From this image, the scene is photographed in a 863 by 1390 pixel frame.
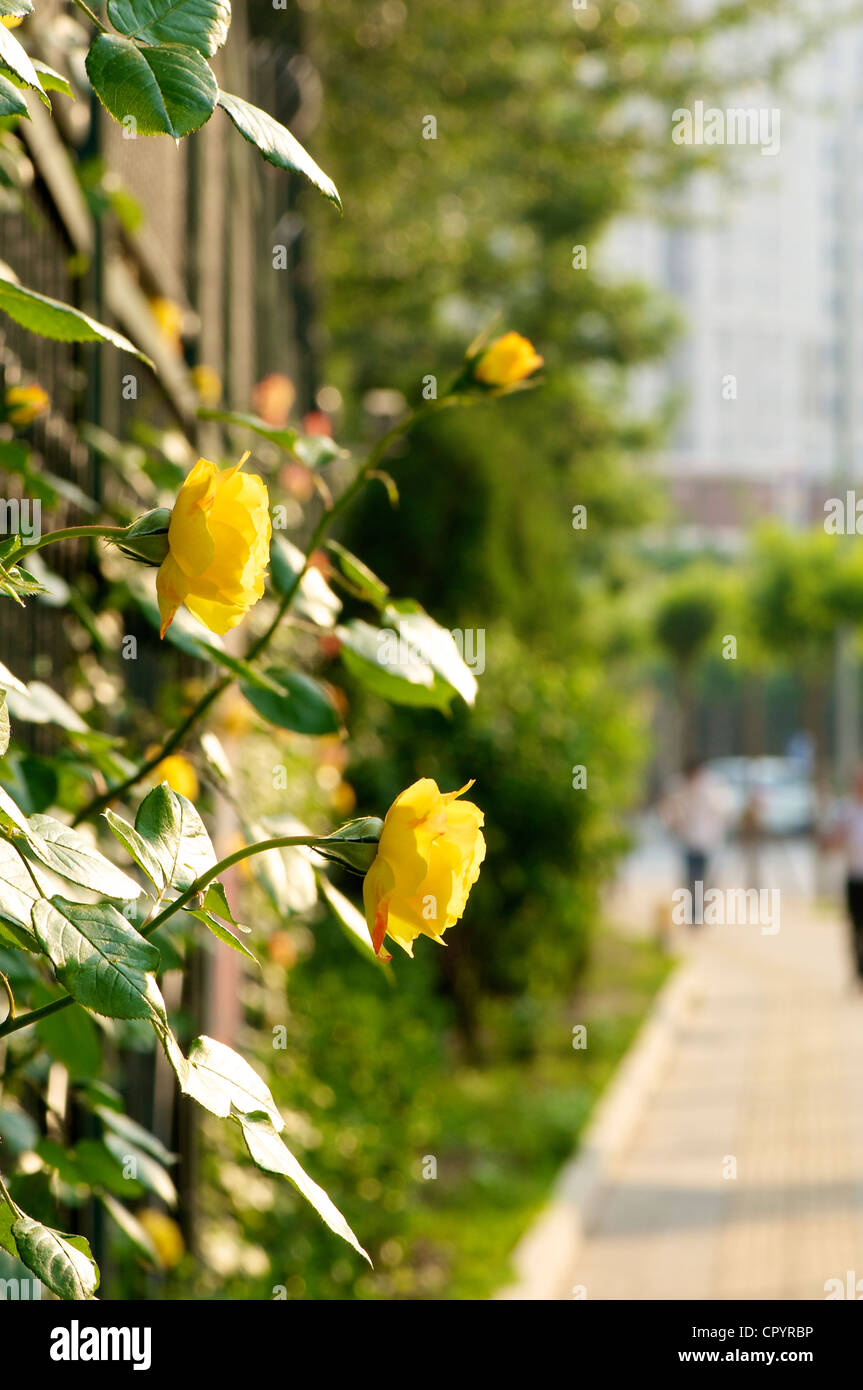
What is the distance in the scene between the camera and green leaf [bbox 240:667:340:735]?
1287 mm

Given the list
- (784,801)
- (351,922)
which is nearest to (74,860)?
(351,922)

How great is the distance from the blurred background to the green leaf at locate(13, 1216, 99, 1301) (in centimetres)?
46

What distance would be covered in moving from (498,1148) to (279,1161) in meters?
5.41

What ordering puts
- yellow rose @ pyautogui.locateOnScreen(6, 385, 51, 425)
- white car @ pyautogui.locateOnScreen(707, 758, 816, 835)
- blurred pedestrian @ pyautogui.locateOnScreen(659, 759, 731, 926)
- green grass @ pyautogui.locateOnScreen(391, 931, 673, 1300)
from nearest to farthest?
yellow rose @ pyautogui.locateOnScreen(6, 385, 51, 425), green grass @ pyautogui.locateOnScreen(391, 931, 673, 1300), blurred pedestrian @ pyautogui.locateOnScreen(659, 759, 731, 926), white car @ pyautogui.locateOnScreen(707, 758, 816, 835)

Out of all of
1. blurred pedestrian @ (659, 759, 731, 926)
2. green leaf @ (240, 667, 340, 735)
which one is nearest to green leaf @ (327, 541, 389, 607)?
green leaf @ (240, 667, 340, 735)

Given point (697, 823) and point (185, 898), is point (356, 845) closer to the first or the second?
point (185, 898)

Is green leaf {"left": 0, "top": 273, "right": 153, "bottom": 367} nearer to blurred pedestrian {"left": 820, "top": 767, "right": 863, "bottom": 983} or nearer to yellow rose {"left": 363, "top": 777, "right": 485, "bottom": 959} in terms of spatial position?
yellow rose {"left": 363, "top": 777, "right": 485, "bottom": 959}

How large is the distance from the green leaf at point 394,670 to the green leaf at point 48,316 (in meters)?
0.40

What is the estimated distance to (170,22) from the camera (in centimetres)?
68

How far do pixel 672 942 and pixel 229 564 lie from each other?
13750mm

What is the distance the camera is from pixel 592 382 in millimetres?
17828

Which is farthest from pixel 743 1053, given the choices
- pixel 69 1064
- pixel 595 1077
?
pixel 69 1064

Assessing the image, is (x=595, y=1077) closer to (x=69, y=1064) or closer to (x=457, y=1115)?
(x=457, y=1115)

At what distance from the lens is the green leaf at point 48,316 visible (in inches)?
34.1
